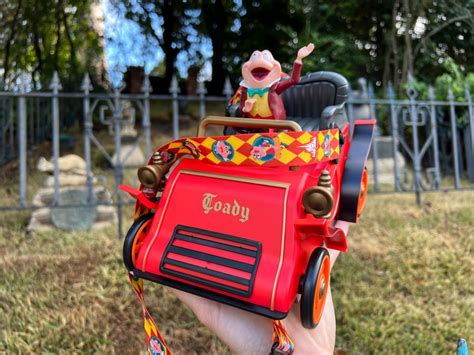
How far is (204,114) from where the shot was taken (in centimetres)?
366

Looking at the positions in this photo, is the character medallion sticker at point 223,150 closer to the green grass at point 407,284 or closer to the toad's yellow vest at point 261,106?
the toad's yellow vest at point 261,106

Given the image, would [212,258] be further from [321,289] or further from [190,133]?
[190,133]

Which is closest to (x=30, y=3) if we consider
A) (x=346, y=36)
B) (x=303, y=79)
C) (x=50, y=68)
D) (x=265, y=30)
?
(x=50, y=68)

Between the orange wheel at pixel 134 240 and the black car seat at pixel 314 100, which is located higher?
the black car seat at pixel 314 100

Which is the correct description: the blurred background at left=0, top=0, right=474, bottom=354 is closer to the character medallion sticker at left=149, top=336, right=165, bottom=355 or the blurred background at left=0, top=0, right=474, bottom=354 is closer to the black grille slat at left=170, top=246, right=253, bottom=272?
the character medallion sticker at left=149, top=336, right=165, bottom=355

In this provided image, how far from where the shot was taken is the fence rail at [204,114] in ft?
9.44

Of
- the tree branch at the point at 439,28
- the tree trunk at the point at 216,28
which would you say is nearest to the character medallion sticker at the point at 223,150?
the tree branch at the point at 439,28

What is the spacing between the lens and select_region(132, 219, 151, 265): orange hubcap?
3.24 ft

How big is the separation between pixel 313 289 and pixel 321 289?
0.21 ft

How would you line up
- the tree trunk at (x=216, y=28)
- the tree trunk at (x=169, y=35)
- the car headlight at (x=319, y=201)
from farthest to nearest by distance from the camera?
the tree trunk at (x=216, y=28), the tree trunk at (x=169, y=35), the car headlight at (x=319, y=201)

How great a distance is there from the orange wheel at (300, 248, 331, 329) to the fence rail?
2293 millimetres

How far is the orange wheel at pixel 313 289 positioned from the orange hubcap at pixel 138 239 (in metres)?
0.48

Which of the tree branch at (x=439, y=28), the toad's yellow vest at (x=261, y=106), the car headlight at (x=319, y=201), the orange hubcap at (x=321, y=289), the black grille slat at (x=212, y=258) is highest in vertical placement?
the tree branch at (x=439, y=28)

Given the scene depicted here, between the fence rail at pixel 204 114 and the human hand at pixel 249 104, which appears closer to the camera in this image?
the human hand at pixel 249 104
